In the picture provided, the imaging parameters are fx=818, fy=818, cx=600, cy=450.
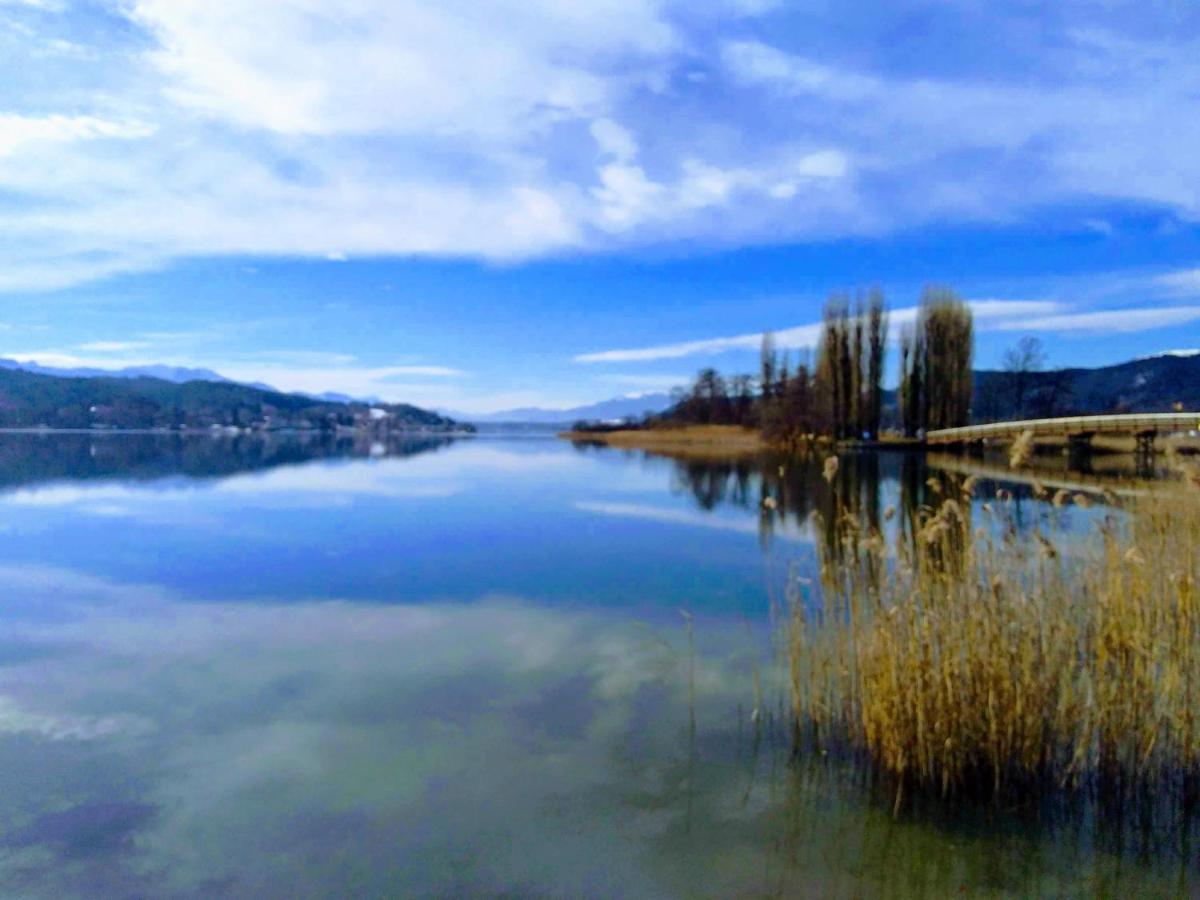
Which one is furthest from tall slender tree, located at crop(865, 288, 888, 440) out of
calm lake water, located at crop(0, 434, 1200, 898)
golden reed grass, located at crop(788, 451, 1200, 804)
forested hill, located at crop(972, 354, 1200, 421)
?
golden reed grass, located at crop(788, 451, 1200, 804)

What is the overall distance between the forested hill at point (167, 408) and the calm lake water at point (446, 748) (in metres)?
117

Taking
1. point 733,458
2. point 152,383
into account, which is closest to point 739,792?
point 733,458

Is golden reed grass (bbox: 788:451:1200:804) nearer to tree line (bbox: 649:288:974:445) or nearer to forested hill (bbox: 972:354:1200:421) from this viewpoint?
forested hill (bbox: 972:354:1200:421)

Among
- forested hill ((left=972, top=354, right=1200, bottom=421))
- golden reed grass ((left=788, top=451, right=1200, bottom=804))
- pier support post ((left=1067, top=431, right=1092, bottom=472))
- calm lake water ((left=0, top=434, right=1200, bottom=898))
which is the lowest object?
calm lake water ((left=0, top=434, right=1200, bottom=898))

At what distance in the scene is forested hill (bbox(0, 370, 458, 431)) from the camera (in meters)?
113

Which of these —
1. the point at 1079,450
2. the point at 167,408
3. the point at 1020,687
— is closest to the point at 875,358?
the point at 1079,450

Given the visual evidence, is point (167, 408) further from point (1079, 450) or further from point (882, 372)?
point (1079, 450)

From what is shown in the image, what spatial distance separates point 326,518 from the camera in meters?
15.6

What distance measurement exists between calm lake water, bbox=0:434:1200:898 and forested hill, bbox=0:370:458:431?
117172 millimetres

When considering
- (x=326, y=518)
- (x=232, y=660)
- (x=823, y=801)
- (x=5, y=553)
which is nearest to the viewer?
(x=823, y=801)

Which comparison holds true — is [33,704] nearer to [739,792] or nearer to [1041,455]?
[739,792]

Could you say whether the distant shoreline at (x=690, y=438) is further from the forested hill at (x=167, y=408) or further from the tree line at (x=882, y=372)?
the forested hill at (x=167, y=408)

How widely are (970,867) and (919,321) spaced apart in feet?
145

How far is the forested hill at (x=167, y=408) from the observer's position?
4432 inches
